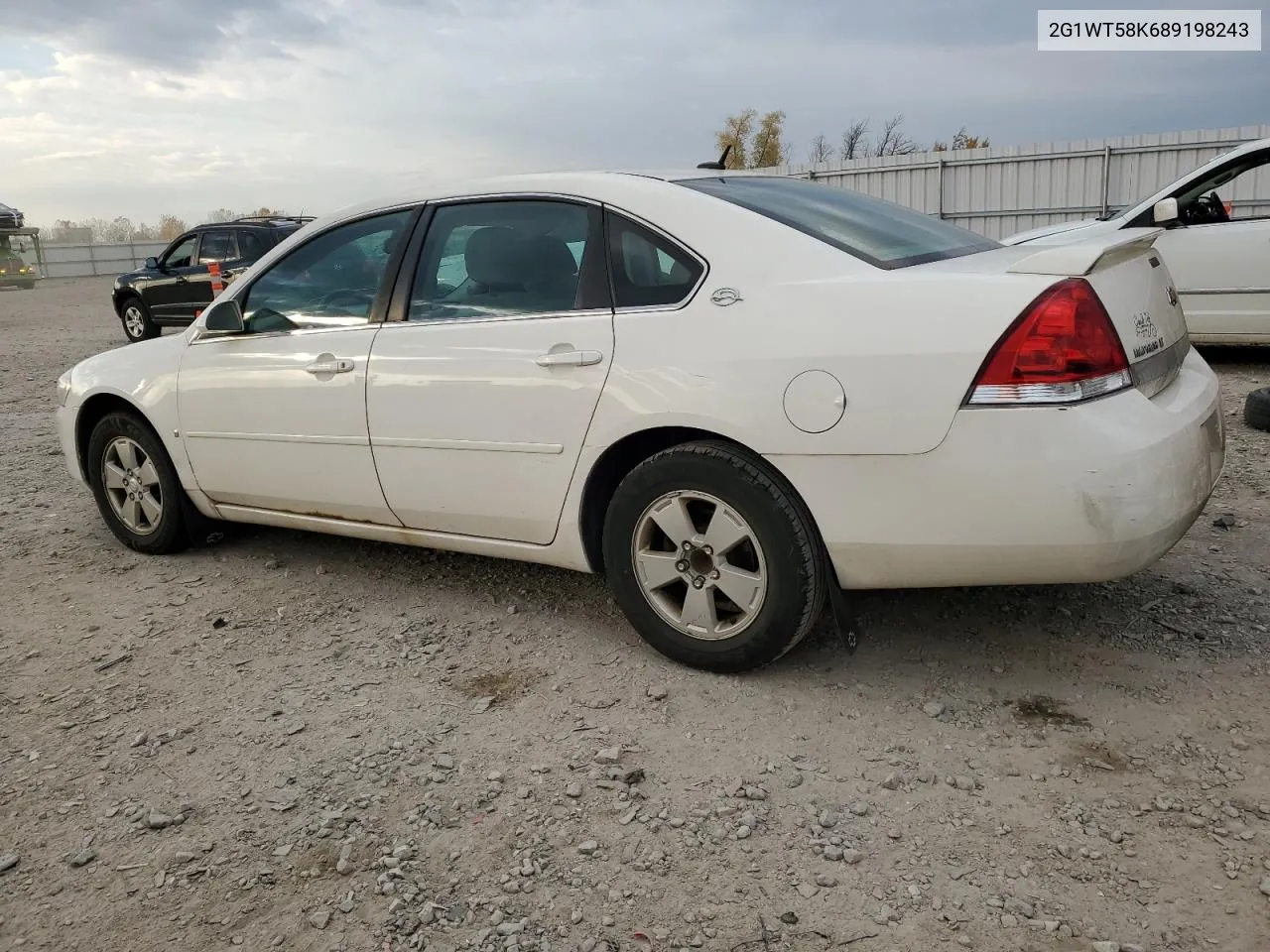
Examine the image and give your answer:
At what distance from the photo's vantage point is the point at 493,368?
3490 mm

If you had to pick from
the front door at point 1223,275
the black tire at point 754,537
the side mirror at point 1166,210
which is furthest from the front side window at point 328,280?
the front door at point 1223,275

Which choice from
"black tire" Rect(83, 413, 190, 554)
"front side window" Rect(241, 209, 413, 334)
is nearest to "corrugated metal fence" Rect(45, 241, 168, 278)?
"black tire" Rect(83, 413, 190, 554)

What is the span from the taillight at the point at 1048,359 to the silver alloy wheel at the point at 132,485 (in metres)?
3.66

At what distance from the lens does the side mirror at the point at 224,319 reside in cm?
430

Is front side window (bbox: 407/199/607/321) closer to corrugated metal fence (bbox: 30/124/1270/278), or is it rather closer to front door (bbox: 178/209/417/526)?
front door (bbox: 178/209/417/526)

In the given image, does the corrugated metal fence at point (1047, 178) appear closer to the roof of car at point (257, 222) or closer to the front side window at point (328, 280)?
the roof of car at point (257, 222)

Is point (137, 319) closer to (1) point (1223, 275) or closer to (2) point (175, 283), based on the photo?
(2) point (175, 283)

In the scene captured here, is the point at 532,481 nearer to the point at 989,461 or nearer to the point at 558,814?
the point at 558,814

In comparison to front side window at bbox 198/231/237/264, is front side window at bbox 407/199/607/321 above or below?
below

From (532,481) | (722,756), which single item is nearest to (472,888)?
(722,756)

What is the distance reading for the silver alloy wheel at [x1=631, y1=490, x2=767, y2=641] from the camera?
3139 mm

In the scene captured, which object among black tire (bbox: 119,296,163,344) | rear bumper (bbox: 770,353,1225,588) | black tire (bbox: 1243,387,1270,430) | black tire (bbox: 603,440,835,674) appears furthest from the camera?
black tire (bbox: 119,296,163,344)

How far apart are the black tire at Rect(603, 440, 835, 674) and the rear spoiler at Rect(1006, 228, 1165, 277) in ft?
2.91

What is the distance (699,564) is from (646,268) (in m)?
0.93
